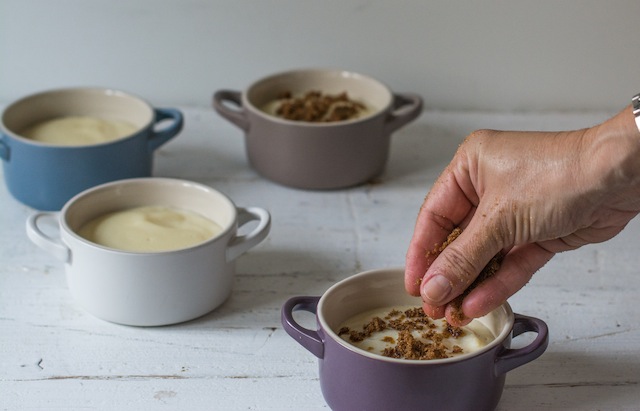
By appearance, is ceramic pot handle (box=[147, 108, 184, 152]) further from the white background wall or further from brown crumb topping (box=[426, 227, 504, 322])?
brown crumb topping (box=[426, 227, 504, 322])

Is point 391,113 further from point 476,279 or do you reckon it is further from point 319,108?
point 476,279

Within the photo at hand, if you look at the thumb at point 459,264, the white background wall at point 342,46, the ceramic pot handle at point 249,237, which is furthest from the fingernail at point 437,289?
the white background wall at point 342,46

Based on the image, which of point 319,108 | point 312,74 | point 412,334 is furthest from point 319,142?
point 412,334

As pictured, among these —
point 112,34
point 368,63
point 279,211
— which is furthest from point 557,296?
point 112,34

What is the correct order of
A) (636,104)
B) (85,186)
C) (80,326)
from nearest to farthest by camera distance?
(636,104)
(80,326)
(85,186)

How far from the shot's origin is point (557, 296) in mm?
1105

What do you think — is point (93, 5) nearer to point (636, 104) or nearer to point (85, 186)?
point (85, 186)

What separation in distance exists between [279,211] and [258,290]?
0.65ft

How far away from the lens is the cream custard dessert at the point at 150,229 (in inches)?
41.4

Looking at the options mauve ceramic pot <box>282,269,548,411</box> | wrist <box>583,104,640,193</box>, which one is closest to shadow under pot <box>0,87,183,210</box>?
mauve ceramic pot <box>282,269,548,411</box>

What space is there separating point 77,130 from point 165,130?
0.40 ft

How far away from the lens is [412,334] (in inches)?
36.5

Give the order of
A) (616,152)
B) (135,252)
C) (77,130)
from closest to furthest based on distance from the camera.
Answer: (616,152) → (135,252) → (77,130)

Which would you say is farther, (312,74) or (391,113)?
(312,74)
